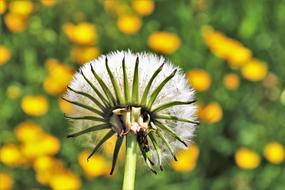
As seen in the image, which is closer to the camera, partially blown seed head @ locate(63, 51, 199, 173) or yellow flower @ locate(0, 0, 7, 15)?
partially blown seed head @ locate(63, 51, 199, 173)

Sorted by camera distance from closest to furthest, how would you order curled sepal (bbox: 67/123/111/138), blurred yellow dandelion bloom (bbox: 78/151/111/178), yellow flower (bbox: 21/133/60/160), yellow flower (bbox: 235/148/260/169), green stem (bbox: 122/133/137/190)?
1. green stem (bbox: 122/133/137/190)
2. curled sepal (bbox: 67/123/111/138)
3. blurred yellow dandelion bloom (bbox: 78/151/111/178)
4. yellow flower (bbox: 21/133/60/160)
5. yellow flower (bbox: 235/148/260/169)

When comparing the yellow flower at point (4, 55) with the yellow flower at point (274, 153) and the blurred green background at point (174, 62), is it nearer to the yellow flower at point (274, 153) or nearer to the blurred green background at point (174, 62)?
the blurred green background at point (174, 62)

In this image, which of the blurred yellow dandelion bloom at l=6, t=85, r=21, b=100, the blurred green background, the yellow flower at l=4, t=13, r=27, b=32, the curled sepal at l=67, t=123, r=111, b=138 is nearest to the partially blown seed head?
the curled sepal at l=67, t=123, r=111, b=138

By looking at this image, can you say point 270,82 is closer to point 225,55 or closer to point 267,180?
point 225,55

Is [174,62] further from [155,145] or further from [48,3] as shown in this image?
[155,145]

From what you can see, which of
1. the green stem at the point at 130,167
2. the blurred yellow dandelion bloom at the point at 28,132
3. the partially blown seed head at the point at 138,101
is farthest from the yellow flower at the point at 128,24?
the green stem at the point at 130,167

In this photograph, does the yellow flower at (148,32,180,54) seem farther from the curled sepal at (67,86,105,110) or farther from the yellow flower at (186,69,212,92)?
the curled sepal at (67,86,105,110)

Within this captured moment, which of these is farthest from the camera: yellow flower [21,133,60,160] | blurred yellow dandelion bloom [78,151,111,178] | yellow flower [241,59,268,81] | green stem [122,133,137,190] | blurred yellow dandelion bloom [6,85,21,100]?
yellow flower [241,59,268,81]

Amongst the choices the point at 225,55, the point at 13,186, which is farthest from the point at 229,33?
the point at 13,186

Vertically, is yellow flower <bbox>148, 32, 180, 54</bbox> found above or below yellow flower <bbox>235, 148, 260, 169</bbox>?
above
